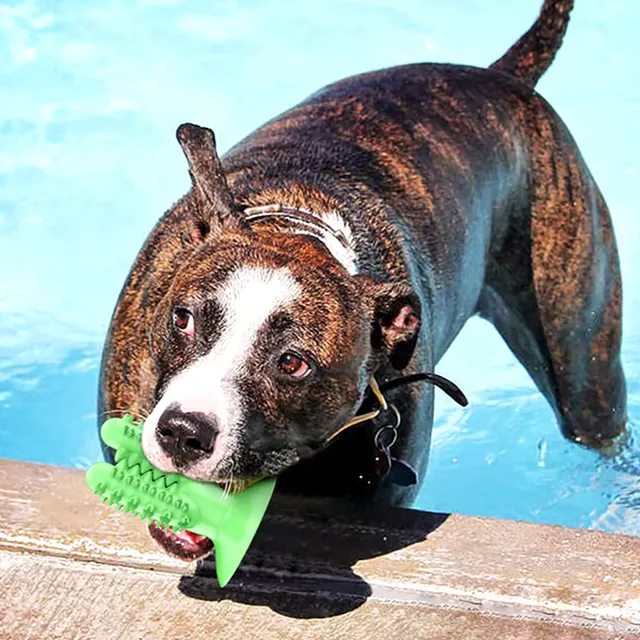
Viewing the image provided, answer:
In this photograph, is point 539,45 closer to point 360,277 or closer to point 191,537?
point 360,277

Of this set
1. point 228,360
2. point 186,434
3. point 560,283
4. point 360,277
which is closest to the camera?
point 186,434

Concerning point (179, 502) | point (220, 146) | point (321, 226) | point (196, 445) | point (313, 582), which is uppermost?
point (220, 146)

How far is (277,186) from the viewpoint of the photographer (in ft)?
11.6

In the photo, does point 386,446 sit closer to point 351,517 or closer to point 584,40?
point 351,517

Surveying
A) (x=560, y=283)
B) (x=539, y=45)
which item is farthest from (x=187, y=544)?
(x=539, y=45)

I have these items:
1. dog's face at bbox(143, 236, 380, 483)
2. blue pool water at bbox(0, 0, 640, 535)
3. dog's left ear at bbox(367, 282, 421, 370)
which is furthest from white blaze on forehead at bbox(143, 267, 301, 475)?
blue pool water at bbox(0, 0, 640, 535)

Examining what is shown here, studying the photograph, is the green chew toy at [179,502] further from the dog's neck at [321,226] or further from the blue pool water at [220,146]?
the blue pool water at [220,146]

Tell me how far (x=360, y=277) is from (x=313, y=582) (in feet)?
2.39

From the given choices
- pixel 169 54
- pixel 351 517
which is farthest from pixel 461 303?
pixel 169 54

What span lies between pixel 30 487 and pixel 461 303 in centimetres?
183

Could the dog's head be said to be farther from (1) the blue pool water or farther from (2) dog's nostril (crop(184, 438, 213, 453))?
(1) the blue pool water

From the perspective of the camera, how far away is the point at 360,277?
3150 millimetres

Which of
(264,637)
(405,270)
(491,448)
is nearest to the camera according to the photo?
(264,637)

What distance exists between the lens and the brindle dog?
2801mm
